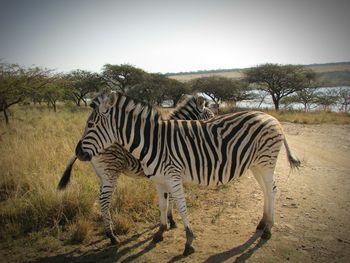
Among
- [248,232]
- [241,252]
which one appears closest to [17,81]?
[248,232]

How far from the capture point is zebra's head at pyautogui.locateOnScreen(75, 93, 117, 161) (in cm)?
356

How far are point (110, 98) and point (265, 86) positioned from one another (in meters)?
32.0

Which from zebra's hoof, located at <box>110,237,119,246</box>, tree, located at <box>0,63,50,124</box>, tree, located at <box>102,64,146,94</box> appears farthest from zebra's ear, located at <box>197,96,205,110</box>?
tree, located at <box>102,64,146,94</box>

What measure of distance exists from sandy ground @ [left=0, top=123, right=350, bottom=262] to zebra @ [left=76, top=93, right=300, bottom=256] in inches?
10.9

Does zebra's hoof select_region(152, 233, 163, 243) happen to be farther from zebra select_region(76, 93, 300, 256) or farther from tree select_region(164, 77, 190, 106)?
tree select_region(164, 77, 190, 106)

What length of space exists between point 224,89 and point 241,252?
100 ft

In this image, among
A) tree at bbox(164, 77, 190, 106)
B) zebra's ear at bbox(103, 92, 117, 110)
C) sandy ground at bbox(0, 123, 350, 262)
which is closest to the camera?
zebra's ear at bbox(103, 92, 117, 110)

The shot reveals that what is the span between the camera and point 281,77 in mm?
30094

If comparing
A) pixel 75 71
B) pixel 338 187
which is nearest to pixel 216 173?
pixel 338 187

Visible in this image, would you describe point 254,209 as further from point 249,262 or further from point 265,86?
Answer: point 265,86

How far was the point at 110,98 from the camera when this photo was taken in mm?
3549

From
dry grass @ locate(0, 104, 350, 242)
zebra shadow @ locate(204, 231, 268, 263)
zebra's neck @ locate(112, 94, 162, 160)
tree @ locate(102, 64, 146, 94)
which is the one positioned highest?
tree @ locate(102, 64, 146, 94)

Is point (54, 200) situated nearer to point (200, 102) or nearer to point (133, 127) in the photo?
point (133, 127)

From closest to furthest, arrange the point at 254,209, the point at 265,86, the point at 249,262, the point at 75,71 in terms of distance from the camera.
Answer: the point at 249,262, the point at 254,209, the point at 265,86, the point at 75,71
